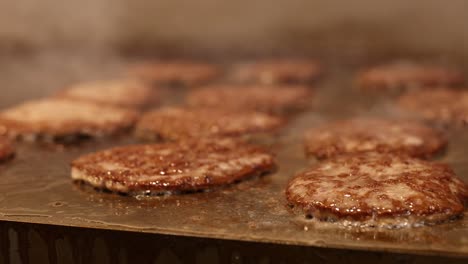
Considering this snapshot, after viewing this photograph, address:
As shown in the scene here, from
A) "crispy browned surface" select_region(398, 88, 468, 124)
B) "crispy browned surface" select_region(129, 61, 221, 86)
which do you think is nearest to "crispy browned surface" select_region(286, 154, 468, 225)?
"crispy browned surface" select_region(398, 88, 468, 124)

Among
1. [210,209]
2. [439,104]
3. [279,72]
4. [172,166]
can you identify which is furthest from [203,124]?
[279,72]

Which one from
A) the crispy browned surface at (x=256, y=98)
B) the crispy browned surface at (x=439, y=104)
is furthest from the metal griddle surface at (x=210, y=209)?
the crispy browned surface at (x=256, y=98)

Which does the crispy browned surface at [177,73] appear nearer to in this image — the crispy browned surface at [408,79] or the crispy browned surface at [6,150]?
the crispy browned surface at [408,79]

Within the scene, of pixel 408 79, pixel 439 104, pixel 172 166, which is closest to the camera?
pixel 172 166

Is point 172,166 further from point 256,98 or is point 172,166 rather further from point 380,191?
point 256,98

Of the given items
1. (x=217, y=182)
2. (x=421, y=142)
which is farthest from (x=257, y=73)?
(x=217, y=182)

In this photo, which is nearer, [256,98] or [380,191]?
[380,191]
